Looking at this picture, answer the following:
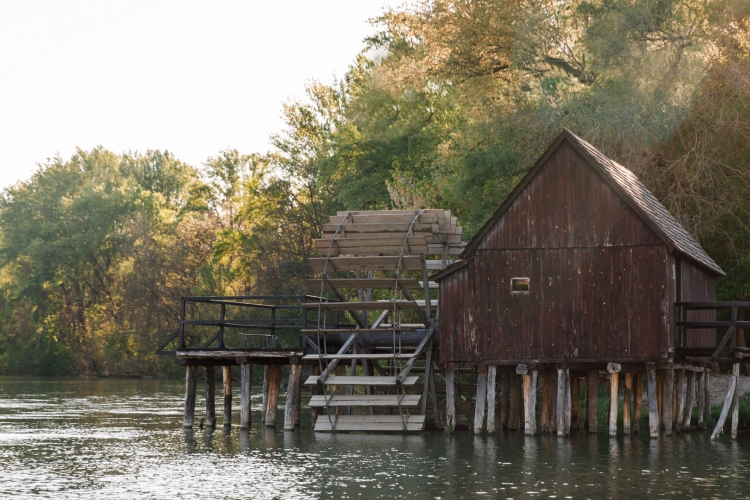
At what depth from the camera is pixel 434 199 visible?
148ft

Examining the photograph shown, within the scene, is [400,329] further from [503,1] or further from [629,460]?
[503,1]

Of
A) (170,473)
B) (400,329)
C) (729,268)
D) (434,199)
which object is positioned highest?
(434,199)

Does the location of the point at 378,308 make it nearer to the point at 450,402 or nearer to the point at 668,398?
the point at 450,402

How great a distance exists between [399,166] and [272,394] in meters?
24.6

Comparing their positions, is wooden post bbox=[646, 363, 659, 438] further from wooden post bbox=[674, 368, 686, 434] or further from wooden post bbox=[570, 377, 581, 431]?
wooden post bbox=[570, 377, 581, 431]

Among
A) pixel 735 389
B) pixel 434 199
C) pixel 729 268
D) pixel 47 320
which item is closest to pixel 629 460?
pixel 735 389

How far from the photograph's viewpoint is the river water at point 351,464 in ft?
58.0

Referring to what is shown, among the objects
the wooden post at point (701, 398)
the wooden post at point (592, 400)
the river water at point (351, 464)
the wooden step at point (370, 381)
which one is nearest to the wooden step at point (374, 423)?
the river water at point (351, 464)

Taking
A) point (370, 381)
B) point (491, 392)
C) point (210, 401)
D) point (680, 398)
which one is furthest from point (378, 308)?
point (680, 398)

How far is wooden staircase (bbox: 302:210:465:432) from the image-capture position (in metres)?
26.7

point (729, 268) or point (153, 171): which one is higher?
point (153, 171)

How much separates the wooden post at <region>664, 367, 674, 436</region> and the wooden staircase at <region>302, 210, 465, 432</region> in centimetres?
546

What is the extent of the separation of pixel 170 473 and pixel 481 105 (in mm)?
22625

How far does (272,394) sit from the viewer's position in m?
29.1
